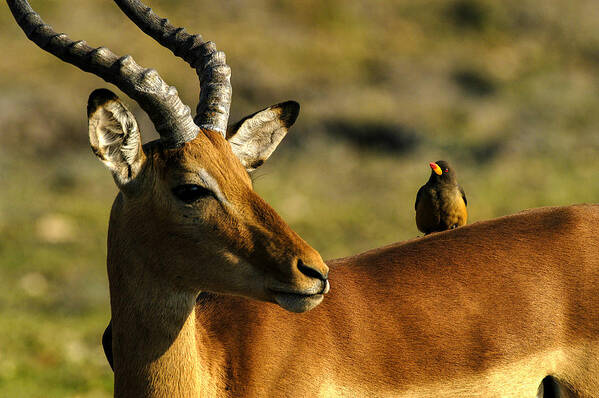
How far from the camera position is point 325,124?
20.1m

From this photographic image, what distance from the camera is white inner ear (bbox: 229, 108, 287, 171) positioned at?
4434mm

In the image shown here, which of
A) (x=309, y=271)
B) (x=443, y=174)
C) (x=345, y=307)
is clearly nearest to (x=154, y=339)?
(x=309, y=271)

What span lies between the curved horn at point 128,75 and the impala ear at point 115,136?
0.09m

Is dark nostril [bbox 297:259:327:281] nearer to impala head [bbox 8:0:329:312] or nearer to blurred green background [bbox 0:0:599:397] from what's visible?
impala head [bbox 8:0:329:312]

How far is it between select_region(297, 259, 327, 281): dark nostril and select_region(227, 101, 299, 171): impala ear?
1.07 m

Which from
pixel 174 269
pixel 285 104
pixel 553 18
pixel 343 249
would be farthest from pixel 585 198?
pixel 553 18

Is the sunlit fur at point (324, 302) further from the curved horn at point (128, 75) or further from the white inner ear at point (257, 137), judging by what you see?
the white inner ear at point (257, 137)

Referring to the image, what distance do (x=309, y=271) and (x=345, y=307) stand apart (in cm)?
81

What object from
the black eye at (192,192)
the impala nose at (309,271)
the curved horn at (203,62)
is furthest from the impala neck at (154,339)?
the curved horn at (203,62)

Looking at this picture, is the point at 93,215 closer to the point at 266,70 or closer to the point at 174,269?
the point at 266,70

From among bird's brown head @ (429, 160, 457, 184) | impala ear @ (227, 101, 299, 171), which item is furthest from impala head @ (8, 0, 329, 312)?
bird's brown head @ (429, 160, 457, 184)

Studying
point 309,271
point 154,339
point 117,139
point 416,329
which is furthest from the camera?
point 416,329

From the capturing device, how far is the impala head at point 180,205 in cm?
358

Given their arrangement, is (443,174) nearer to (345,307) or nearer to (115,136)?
(345,307)
